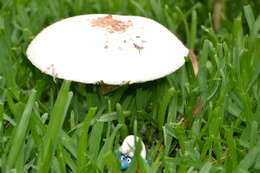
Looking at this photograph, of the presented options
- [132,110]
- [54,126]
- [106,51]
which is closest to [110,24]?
[106,51]

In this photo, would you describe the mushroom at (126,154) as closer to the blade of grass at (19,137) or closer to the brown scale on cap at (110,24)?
the blade of grass at (19,137)

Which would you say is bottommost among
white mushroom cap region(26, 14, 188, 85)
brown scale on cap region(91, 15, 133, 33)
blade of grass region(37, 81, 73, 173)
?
blade of grass region(37, 81, 73, 173)

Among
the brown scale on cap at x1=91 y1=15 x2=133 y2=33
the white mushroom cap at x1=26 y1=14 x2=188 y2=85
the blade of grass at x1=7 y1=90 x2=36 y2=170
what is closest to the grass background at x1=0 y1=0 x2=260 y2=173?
the blade of grass at x1=7 y1=90 x2=36 y2=170

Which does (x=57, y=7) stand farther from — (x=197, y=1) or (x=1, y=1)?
(x=197, y=1)

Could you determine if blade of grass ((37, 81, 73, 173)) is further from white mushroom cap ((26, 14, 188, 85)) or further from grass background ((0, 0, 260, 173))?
white mushroom cap ((26, 14, 188, 85))

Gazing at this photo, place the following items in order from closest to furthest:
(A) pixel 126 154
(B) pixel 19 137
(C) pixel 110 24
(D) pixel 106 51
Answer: (B) pixel 19 137, (A) pixel 126 154, (D) pixel 106 51, (C) pixel 110 24

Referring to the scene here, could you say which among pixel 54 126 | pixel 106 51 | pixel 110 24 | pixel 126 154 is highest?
pixel 110 24

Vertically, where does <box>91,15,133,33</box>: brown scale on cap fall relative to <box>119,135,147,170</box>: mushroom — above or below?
above

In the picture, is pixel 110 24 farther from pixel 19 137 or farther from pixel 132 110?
pixel 19 137
